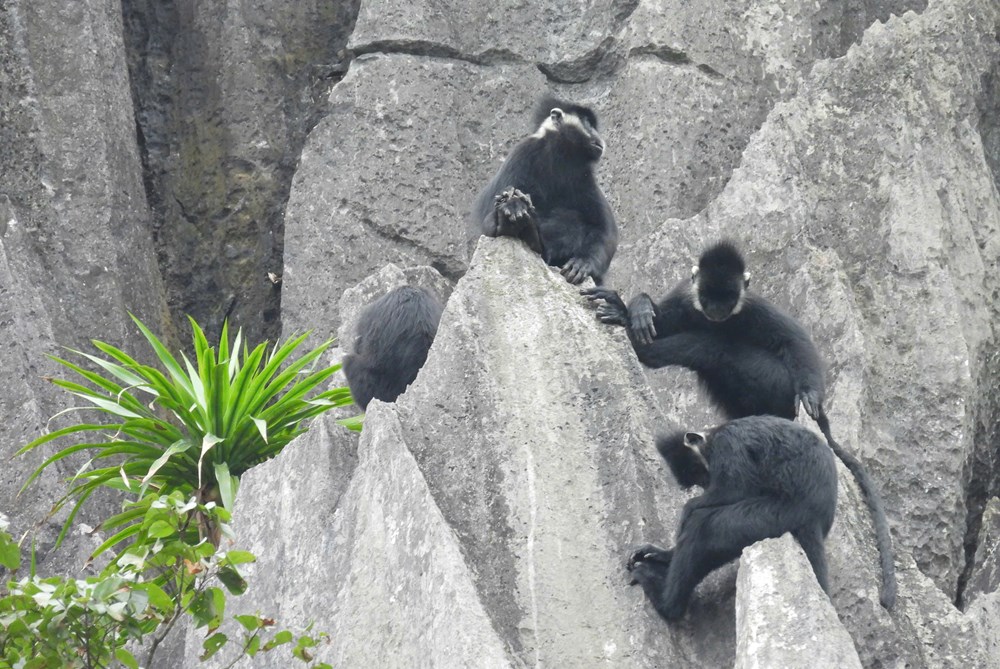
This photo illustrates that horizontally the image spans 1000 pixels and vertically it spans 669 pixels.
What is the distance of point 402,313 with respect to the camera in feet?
26.5

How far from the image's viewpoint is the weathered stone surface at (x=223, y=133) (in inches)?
429

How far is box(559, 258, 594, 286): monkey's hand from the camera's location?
25.1 feet

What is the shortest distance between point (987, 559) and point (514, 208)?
319 cm

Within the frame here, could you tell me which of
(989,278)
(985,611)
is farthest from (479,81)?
(985,611)

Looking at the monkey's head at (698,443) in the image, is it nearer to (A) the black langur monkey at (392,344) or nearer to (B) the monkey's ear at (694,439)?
(B) the monkey's ear at (694,439)

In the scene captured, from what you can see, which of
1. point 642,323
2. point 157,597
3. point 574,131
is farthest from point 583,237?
point 157,597

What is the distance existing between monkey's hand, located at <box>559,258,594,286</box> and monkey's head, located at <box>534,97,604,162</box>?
2.65 ft

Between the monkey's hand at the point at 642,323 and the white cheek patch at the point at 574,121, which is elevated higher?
the white cheek patch at the point at 574,121

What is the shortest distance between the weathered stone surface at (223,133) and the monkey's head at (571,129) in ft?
9.23

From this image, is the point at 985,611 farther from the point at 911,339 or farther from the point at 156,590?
the point at 156,590

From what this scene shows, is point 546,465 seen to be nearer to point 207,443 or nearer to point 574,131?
point 207,443

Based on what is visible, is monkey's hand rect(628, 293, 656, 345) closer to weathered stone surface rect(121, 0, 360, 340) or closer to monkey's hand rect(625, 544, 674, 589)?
monkey's hand rect(625, 544, 674, 589)

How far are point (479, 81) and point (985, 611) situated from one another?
5144mm

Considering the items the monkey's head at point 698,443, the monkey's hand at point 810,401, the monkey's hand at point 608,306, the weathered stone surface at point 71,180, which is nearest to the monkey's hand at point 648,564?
the monkey's head at point 698,443
